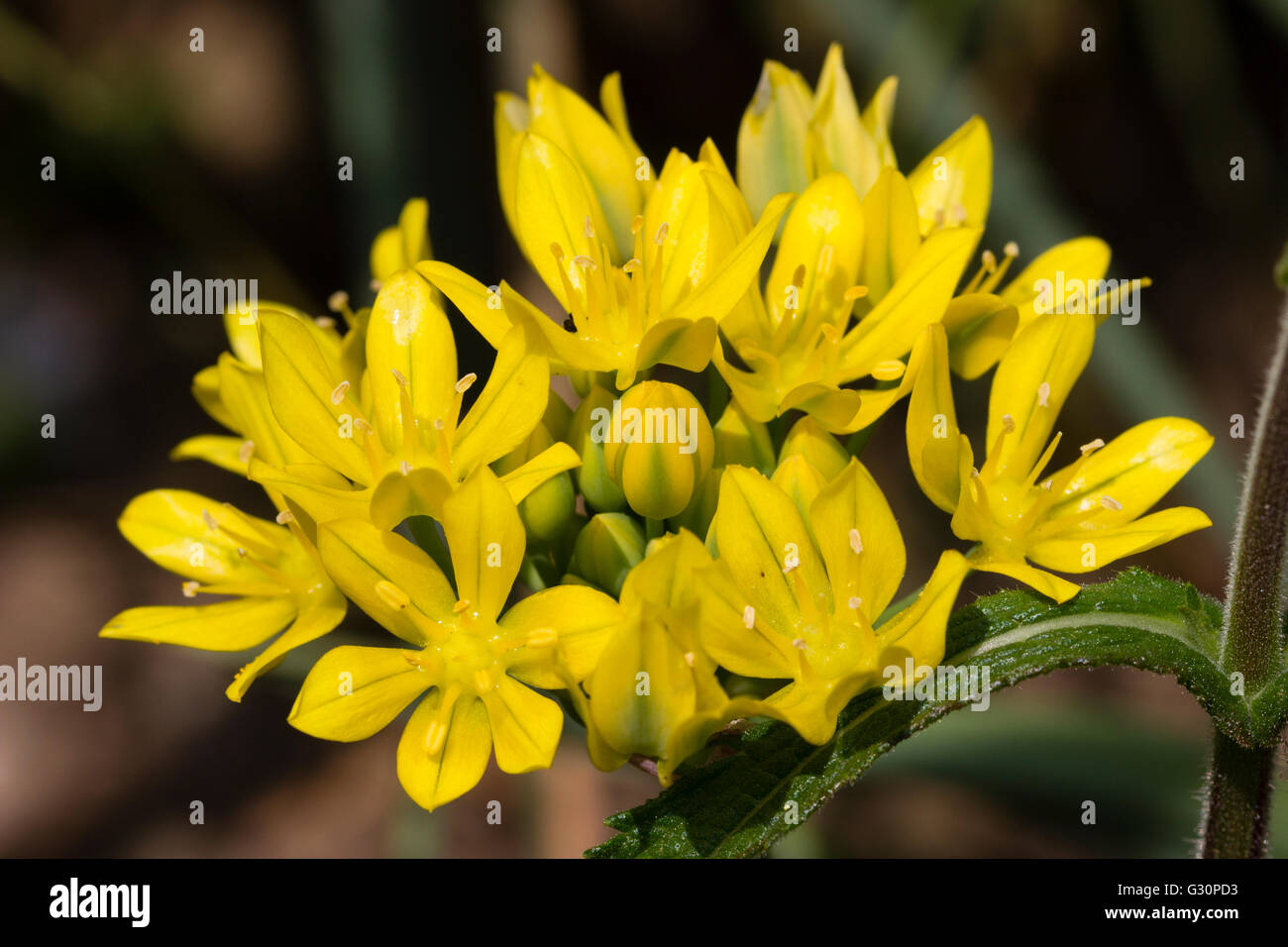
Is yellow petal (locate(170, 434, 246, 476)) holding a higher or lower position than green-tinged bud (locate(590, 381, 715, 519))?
higher

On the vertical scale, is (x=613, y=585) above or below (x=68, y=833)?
above

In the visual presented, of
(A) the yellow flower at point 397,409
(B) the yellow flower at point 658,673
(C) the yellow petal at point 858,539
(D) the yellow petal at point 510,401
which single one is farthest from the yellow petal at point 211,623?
(C) the yellow petal at point 858,539

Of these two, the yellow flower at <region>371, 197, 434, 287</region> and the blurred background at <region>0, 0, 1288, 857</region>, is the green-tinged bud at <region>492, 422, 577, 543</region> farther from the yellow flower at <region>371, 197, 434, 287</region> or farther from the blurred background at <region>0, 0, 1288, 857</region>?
the blurred background at <region>0, 0, 1288, 857</region>

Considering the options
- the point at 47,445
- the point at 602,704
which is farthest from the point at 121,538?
the point at 602,704

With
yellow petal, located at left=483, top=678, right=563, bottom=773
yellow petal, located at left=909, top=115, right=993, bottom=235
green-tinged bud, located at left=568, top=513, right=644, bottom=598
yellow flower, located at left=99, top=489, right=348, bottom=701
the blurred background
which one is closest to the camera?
yellow petal, located at left=483, top=678, right=563, bottom=773

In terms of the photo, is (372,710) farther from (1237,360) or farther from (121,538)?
(1237,360)

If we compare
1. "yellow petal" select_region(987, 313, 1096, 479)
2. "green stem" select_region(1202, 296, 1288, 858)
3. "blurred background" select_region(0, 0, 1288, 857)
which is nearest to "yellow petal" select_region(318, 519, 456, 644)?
"yellow petal" select_region(987, 313, 1096, 479)

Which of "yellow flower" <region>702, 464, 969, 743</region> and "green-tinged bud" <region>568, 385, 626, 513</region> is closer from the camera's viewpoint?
"yellow flower" <region>702, 464, 969, 743</region>

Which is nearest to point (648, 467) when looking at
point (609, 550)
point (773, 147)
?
point (609, 550)
